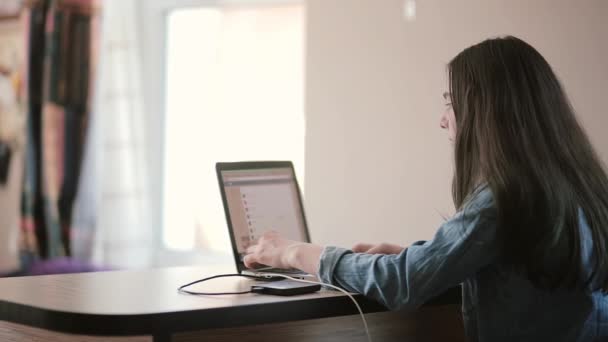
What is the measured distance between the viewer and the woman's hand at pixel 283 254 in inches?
60.4

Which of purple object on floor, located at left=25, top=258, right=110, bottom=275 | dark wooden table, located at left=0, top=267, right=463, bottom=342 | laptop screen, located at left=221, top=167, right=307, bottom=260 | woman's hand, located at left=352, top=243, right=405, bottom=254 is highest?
laptop screen, located at left=221, top=167, right=307, bottom=260

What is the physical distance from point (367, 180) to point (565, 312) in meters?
1.89

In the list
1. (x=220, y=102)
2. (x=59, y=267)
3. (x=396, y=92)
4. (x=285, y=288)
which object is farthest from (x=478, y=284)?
(x=59, y=267)

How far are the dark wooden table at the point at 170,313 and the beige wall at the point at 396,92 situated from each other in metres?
1.35

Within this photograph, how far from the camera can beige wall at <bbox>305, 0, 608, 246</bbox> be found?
285 cm

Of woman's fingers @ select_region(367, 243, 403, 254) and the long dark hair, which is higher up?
the long dark hair

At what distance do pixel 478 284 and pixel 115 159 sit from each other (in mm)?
3192

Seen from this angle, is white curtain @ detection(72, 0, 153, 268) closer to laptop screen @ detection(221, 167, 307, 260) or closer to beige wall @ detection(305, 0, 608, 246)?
beige wall @ detection(305, 0, 608, 246)

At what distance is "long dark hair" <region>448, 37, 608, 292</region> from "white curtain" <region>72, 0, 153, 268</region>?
3052mm

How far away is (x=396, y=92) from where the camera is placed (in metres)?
3.23

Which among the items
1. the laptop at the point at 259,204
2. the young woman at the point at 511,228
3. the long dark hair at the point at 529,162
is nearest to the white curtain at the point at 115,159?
the laptop at the point at 259,204

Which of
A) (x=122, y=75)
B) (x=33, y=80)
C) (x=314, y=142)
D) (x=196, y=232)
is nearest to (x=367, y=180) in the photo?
(x=314, y=142)

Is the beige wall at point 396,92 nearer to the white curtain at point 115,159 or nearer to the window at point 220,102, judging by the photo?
the window at point 220,102

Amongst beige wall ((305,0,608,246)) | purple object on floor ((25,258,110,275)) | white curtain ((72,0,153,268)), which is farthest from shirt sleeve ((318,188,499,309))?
white curtain ((72,0,153,268))
